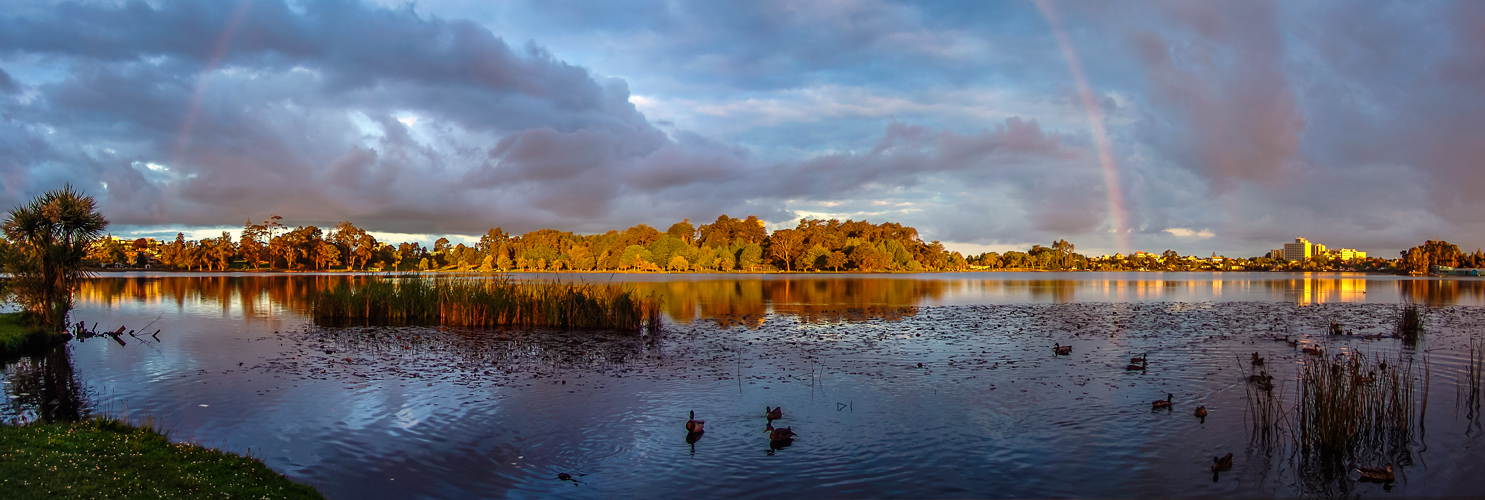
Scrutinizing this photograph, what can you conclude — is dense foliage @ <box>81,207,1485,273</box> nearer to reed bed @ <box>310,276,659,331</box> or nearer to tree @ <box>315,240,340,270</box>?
tree @ <box>315,240,340,270</box>

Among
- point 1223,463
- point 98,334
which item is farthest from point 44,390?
point 1223,463

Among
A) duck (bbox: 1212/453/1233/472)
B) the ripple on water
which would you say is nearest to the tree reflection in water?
the ripple on water

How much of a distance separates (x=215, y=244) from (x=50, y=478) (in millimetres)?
182833

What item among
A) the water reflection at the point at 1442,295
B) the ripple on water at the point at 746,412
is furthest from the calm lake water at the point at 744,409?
the water reflection at the point at 1442,295

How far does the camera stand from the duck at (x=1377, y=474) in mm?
9430

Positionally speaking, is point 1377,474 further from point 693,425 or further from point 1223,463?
point 693,425

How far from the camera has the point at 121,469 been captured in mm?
7898

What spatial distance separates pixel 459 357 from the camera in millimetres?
19891

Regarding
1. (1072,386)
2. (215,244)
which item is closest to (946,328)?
(1072,386)

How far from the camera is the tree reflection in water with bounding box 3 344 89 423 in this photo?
42.4ft

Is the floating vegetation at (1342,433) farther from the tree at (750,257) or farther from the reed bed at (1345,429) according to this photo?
the tree at (750,257)

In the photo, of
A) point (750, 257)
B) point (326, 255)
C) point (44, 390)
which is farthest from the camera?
point (326, 255)

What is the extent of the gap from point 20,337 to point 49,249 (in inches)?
172

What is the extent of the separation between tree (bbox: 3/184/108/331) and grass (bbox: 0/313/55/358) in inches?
27.9
